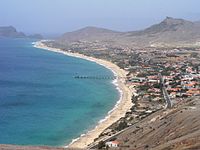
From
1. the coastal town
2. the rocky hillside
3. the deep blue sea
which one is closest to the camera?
the rocky hillside

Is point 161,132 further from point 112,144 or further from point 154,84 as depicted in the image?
point 154,84

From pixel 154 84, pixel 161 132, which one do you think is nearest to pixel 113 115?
pixel 161 132

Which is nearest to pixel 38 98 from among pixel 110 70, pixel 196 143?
pixel 110 70

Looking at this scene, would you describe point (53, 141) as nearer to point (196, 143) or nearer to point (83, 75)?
point (196, 143)

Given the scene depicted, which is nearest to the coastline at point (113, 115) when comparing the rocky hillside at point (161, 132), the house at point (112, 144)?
the rocky hillside at point (161, 132)

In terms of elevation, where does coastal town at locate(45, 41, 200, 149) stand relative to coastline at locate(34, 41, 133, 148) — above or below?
above

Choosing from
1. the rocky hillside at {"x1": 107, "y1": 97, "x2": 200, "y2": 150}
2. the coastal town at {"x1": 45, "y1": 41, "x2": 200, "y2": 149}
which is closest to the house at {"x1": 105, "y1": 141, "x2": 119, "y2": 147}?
the coastal town at {"x1": 45, "y1": 41, "x2": 200, "y2": 149}

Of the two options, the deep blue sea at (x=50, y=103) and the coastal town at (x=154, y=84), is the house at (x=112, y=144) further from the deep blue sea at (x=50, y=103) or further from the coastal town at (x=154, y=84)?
the deep blue sea at (x=50, y=103)

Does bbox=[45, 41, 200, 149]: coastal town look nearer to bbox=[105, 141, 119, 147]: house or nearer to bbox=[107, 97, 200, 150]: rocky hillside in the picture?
bbox=[105, 141, 119, 147]: house
